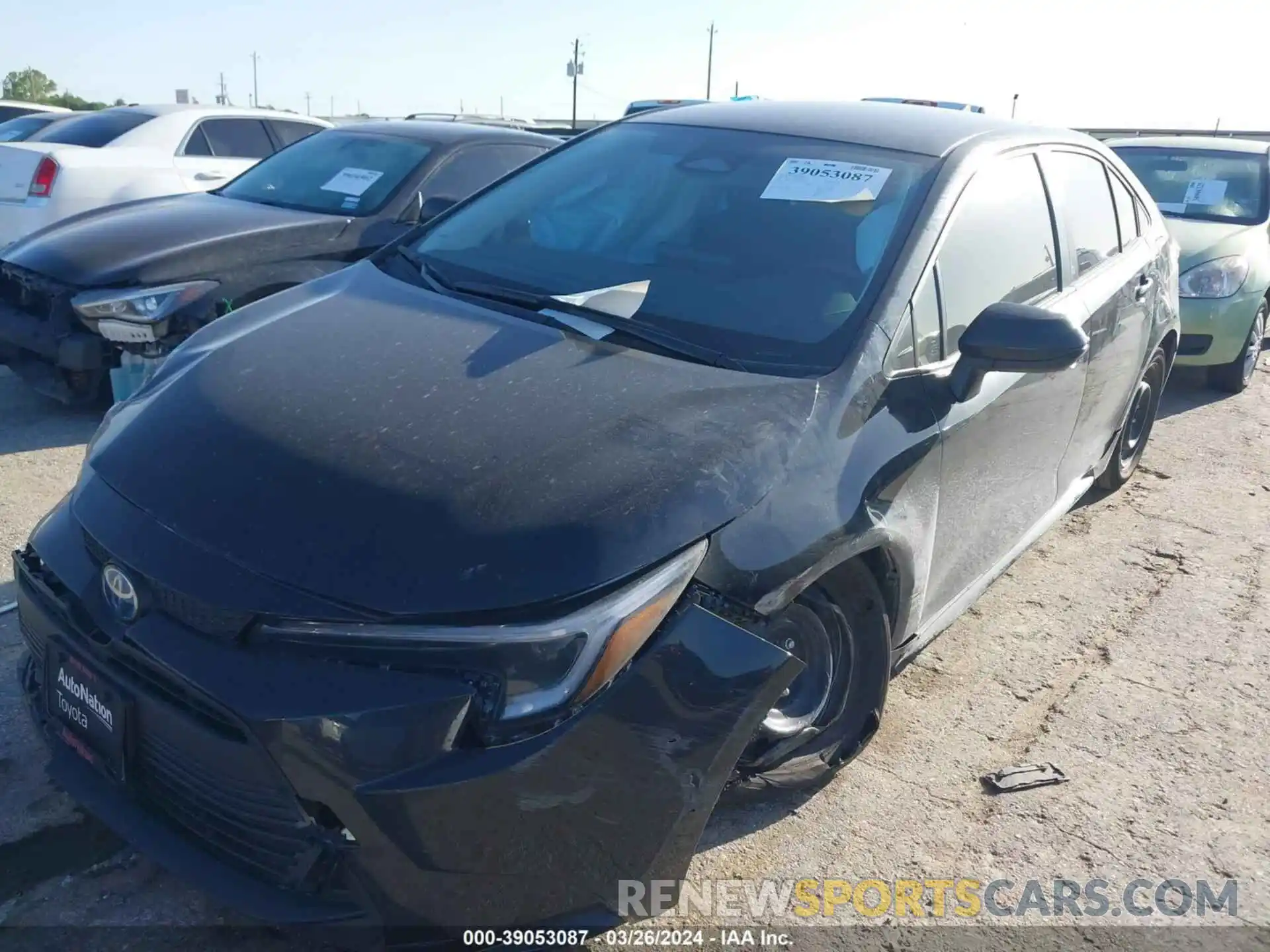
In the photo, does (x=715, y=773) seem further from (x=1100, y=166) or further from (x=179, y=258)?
(x=179, y=258)

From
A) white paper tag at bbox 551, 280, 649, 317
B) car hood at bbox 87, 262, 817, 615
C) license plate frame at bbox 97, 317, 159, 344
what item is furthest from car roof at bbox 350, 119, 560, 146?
car hood at bbox 87, 262, 817, 615

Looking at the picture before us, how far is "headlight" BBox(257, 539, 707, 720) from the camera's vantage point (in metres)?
1.81

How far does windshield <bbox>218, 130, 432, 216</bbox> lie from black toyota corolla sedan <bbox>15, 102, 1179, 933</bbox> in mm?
2516

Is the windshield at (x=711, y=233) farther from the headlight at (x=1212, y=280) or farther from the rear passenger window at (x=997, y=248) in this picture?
the headlight at (x=1212, y=280)

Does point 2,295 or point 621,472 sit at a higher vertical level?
point 621,472

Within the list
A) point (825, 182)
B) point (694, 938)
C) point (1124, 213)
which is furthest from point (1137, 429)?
point (694, 938)

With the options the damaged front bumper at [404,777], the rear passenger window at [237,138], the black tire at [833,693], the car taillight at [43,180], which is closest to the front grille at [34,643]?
the damaged front bumper at [404,777]

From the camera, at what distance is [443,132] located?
241 inches

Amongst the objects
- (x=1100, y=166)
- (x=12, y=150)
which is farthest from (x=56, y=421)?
(x=1100, y=166)

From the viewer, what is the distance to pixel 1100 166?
4191 millimetres

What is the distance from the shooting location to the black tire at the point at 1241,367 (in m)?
7.00

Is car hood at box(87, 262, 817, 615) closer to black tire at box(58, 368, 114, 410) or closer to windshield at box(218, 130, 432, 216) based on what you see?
black tire at box(58, 368, 114, 410)

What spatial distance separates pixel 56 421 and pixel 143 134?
13.0ft

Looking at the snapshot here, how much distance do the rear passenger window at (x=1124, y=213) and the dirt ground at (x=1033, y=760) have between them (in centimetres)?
128
